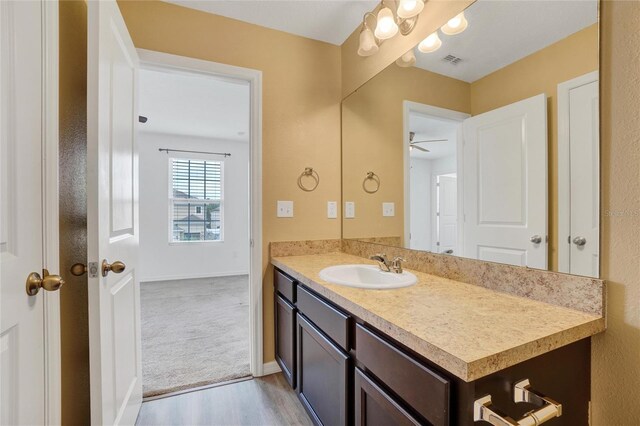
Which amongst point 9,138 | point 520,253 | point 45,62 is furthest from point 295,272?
point 45,62

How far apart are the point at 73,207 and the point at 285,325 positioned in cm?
121

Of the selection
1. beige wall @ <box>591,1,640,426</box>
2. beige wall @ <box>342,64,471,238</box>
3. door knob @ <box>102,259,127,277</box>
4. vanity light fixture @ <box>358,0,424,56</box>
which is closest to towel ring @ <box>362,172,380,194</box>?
beige wall @ <box>342,64,471,238</box>

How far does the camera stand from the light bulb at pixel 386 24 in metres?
1.60

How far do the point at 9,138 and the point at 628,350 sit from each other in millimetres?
1848

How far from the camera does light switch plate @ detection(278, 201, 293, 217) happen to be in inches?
80.1

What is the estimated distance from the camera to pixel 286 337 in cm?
176

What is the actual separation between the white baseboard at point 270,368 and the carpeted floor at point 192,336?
14 cm

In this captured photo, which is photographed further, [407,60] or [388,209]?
[388,209]

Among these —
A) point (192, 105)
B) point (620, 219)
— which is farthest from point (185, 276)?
point (620, 219)

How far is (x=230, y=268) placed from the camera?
532 centimetres

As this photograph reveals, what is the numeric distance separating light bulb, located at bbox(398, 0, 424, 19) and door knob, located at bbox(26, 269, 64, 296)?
1826 millimetres

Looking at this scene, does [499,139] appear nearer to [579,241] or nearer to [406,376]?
[579,241]

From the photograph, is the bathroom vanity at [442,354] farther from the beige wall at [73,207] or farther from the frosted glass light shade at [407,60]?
the frosted glass light shade at [407,60]

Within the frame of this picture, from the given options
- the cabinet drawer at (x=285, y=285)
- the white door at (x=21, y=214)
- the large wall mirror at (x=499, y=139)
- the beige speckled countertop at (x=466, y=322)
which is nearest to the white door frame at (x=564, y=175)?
the large wall mirror at (x=499, y=139)
